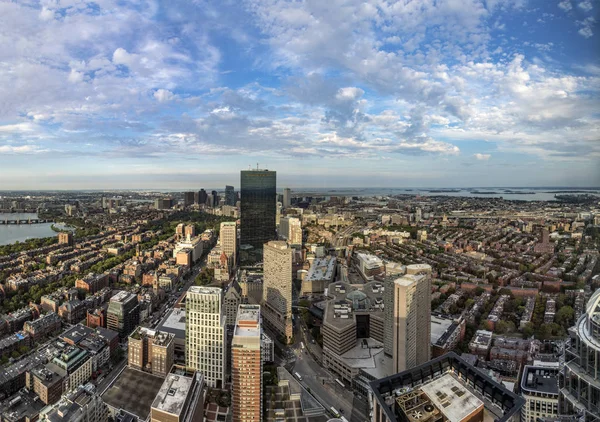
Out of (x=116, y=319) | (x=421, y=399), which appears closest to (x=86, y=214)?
(x=116, y=319)

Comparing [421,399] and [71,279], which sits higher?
[421,399]

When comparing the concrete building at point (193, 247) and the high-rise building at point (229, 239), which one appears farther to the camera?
the concrete building at point (193, 247)

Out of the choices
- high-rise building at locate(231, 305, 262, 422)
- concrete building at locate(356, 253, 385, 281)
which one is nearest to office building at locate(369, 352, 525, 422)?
high-rise building at locate(231, 305, 262, 422)

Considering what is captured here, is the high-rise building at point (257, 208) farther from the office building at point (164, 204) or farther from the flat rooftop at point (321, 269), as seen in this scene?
the office building at point (164, 204)

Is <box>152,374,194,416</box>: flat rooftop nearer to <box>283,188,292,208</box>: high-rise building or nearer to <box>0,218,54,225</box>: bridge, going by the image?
<box>283,188,292,208</box>: high-rise building

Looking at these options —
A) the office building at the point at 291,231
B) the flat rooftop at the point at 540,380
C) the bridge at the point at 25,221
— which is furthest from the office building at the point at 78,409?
the bridge at the point at 25,221

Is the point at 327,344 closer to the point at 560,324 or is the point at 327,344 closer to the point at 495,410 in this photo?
the point at 560,324
